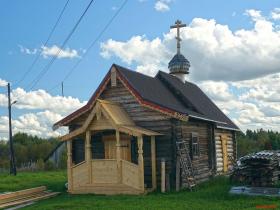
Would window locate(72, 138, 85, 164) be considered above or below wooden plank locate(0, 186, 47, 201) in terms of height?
above

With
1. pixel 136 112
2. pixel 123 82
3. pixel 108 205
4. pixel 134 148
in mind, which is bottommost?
pixel 108 205

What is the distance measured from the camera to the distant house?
19953mm

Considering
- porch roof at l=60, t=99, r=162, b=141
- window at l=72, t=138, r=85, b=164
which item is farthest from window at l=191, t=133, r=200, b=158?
window at l=72, t=138, r=85, b=164

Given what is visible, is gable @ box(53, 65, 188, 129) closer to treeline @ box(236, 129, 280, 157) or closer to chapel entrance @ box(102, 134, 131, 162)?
chapel entrance @ box(102, 134, 131, 162)

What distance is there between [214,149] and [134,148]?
7.14 meters

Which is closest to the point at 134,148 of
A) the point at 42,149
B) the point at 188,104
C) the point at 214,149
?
the point at 188,104

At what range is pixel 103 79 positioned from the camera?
74.4 feet

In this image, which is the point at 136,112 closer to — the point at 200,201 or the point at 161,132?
the point at 161,132

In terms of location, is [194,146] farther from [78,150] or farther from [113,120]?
[78,150]

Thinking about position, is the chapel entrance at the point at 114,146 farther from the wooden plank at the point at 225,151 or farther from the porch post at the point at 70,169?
the wooden plank at the point at 225,151

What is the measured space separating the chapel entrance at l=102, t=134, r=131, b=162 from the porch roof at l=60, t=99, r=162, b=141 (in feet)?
2.95

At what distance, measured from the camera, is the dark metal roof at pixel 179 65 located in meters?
30.5

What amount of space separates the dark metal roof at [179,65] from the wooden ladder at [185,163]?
32.3 feet

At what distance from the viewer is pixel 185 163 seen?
21.0m
